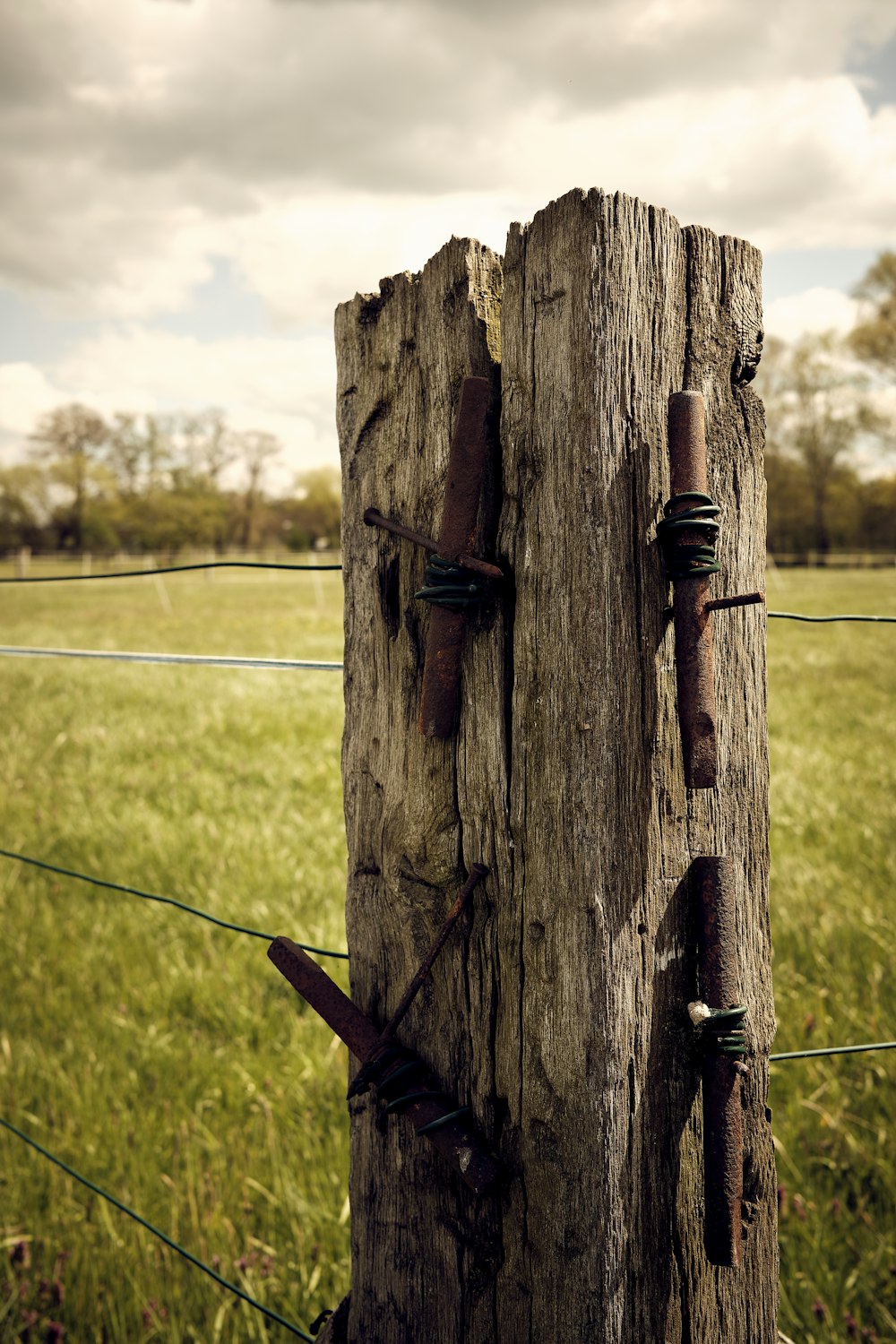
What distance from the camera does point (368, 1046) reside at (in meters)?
1.15

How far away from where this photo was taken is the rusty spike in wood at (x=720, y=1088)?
0.97 meters

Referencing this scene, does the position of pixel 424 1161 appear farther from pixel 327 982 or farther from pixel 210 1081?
pixel 210 1081

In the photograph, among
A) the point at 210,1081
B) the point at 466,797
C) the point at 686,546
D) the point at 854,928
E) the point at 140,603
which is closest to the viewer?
the point at 686,546

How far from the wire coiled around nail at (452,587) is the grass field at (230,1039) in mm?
1948

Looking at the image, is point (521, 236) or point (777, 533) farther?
point (777, 533)

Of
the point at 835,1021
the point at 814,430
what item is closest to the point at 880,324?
the point at 814,430

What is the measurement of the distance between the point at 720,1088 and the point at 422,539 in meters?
0.75

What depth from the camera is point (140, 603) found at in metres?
26.3

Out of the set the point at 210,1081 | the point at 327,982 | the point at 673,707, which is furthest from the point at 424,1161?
the point at 210,1081

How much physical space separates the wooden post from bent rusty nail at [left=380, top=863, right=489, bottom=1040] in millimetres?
20

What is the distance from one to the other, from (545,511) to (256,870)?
356 cm

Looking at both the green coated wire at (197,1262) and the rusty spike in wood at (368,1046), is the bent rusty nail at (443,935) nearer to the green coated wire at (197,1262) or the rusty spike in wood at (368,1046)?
the rusty spike in wood at (368,1046)

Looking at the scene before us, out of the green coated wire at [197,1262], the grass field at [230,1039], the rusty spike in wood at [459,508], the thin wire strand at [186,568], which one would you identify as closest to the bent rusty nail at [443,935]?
the rusty spike in wood at [459,508]

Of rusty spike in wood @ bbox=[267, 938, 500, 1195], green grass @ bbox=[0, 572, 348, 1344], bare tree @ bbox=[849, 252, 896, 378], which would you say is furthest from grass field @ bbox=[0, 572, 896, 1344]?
bare tree @ bbox=[849, 252, 896, 378]
